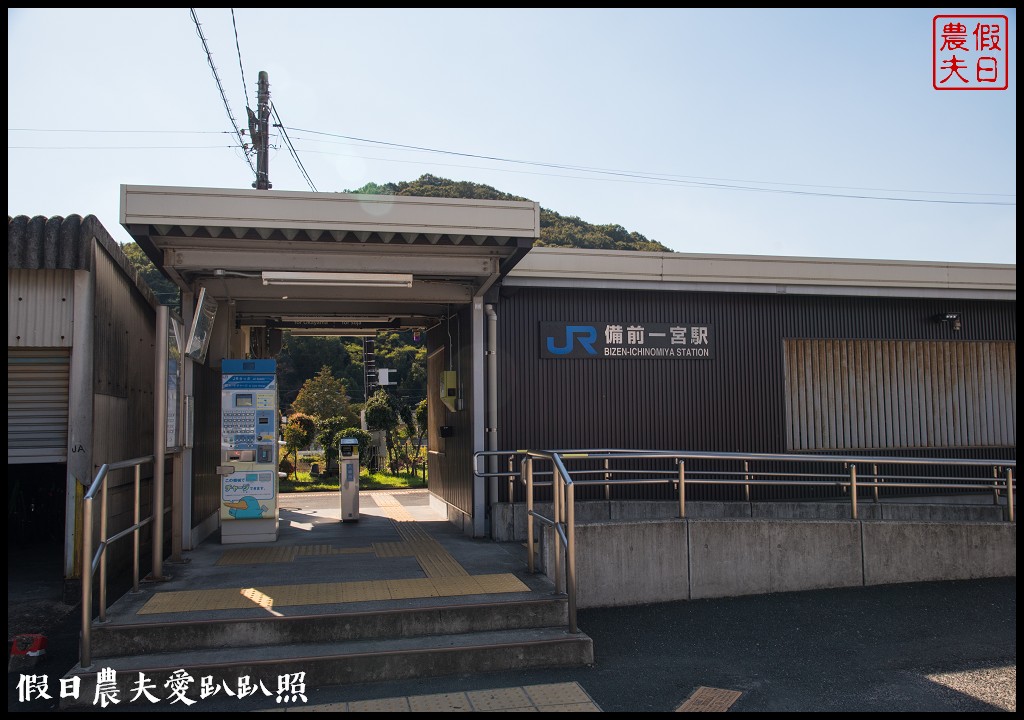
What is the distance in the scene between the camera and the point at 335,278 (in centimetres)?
812

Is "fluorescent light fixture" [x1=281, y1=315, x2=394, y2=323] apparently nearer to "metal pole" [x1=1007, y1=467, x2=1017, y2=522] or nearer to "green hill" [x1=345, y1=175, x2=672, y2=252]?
"metal pole" [x1=1007, y1=467, x2=1017, y2=522]

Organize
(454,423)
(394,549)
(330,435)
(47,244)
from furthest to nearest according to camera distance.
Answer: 1. (330,435)
2. (454,423)
3. (394,549)
4. (47,244)

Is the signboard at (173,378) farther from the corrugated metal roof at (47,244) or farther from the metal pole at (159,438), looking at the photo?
the corrugated metal roof at (47,244)

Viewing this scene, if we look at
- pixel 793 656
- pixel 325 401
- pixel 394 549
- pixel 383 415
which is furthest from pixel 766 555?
pixel 325 401

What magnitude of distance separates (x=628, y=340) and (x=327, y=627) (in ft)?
19.3

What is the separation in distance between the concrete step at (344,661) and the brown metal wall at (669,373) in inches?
167

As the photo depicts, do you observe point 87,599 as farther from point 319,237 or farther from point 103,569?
point 319,237

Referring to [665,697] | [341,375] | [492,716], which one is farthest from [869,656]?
[341,375]

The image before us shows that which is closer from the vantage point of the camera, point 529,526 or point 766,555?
point 529,526

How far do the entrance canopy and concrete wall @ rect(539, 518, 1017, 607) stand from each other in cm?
298

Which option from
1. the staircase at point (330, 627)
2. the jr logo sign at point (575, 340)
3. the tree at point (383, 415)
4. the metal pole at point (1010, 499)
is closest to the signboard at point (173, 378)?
the staircase at point (330, 627)

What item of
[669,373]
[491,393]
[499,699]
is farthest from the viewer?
[669,373]

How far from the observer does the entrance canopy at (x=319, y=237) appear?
7.29m

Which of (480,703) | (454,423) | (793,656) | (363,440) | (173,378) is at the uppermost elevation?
(173,378)
